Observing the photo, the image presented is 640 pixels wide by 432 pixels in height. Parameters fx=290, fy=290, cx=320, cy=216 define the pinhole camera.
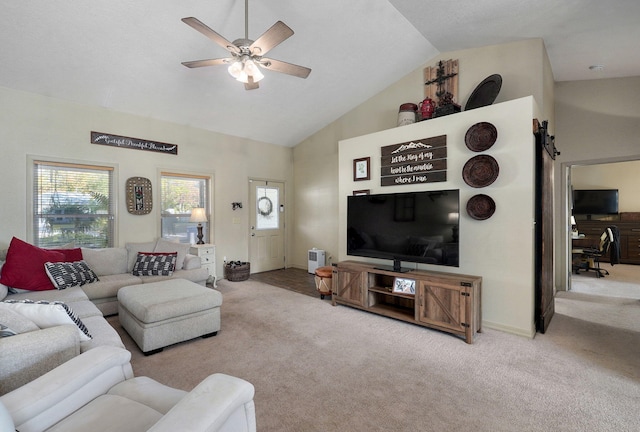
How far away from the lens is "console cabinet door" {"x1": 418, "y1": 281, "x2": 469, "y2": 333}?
2.99m

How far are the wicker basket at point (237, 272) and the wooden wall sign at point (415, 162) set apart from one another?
123 inches

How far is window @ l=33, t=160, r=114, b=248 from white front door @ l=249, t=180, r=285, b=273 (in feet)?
8.27

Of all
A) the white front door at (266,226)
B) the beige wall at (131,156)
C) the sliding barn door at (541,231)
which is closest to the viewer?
the sliding barn door at (541,231)

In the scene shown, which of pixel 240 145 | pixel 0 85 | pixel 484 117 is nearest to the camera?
pixel 484 117

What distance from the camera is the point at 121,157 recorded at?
459cm

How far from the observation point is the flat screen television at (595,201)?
7229 mm

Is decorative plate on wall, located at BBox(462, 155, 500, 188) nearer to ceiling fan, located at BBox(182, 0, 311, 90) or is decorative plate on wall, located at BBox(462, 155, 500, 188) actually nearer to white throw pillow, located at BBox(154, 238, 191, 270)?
ceiling fan, located at BBox(182, 0, 311, 90)

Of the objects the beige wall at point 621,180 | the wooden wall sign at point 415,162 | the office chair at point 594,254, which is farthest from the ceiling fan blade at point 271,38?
the beige wall at point 621,180

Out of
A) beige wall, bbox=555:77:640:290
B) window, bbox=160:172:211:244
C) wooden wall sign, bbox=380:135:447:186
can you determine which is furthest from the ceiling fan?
beige wall, bbox=555:77:640:290

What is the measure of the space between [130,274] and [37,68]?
281 cm

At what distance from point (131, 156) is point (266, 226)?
2.89 meters

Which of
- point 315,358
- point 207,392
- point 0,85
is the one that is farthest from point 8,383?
point 0,85

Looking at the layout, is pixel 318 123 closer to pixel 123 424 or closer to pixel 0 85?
pixel 0 85

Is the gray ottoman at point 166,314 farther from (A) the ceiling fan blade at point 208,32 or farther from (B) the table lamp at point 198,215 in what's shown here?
(A) the ceiling fan blade at point 208,32
